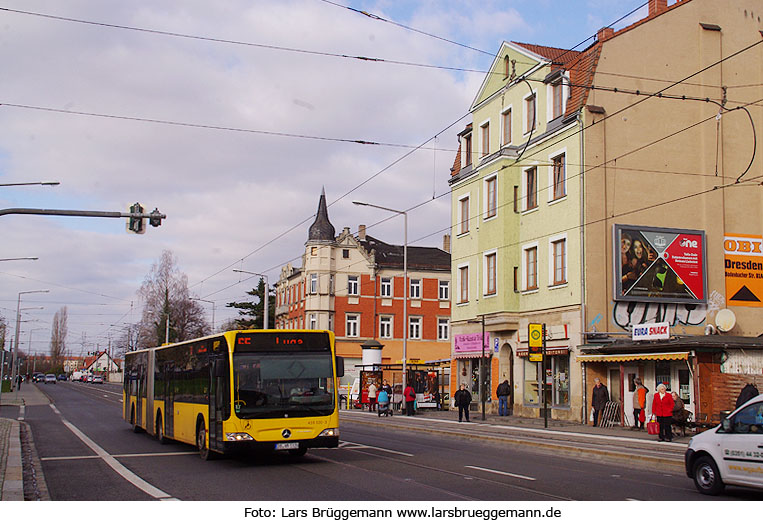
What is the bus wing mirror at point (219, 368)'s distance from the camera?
16891mm

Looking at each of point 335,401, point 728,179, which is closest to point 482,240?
point 728,179

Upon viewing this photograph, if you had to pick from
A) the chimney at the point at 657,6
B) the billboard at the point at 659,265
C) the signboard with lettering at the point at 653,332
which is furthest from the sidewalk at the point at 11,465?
the chimney at the point at 657,6

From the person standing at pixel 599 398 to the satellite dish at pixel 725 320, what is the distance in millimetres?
6225

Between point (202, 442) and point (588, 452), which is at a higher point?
point (202, 442)

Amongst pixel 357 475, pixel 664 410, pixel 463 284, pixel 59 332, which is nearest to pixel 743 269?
pixel 463 284

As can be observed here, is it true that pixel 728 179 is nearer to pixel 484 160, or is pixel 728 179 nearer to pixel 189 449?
pixel 484 160

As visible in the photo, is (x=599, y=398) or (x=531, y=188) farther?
(x=531, y=188)

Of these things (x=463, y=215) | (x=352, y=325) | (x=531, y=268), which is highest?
(x=463, y=215)

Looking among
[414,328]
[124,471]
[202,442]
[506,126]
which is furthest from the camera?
[414,328]

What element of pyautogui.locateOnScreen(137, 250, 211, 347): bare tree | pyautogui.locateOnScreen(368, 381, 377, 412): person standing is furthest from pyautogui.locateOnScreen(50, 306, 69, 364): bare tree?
pyautogui.locateOnScreen(368, 381, 377, 412): person standing

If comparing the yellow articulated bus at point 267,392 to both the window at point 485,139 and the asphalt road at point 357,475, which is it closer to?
the asphalt road at point 357,475

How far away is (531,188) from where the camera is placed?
121 ft

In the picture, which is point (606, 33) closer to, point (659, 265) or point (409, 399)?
point (659, 265)

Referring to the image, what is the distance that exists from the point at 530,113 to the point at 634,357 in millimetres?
13367
